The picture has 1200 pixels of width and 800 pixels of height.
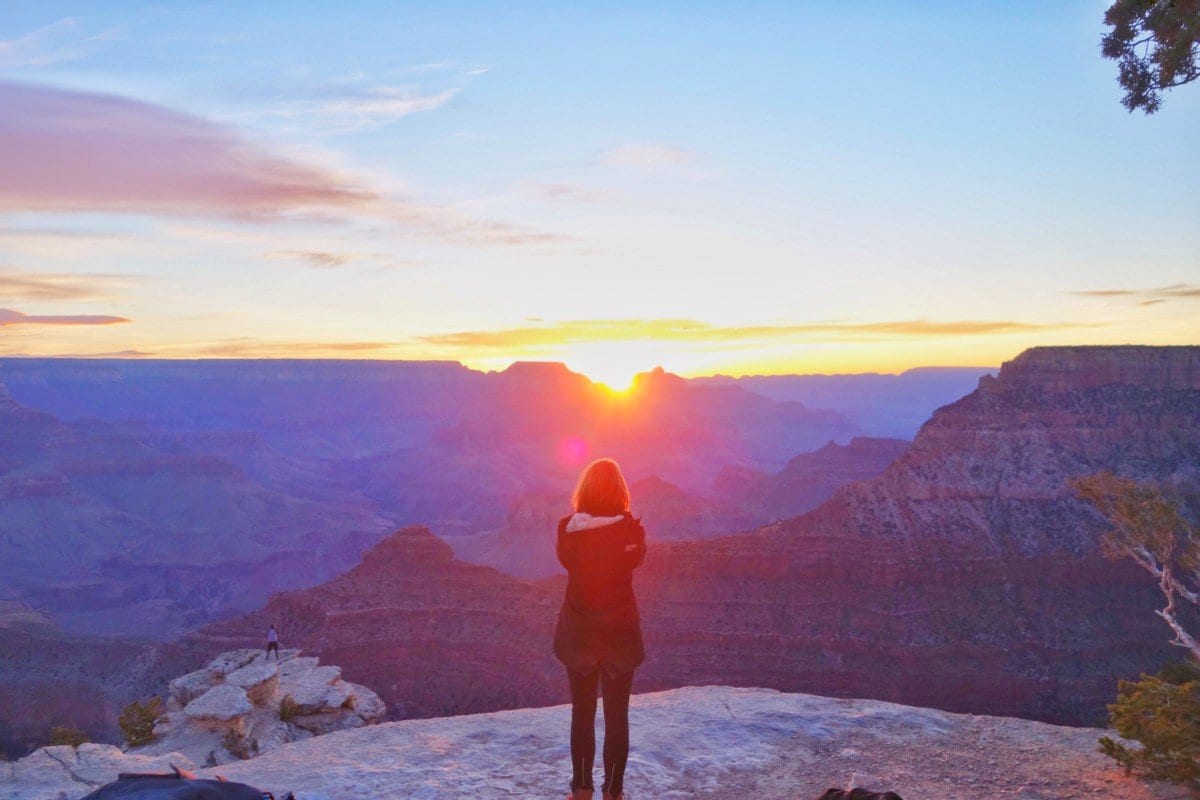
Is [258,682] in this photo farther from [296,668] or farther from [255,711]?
[296,668]

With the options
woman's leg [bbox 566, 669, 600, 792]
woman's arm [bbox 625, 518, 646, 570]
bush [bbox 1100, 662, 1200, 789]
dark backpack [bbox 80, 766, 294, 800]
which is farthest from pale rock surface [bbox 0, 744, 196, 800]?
bush [bbox 1100, 662, 1200, 789]

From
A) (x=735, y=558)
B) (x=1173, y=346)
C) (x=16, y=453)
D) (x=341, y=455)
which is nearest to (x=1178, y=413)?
(x=1173, y=346)

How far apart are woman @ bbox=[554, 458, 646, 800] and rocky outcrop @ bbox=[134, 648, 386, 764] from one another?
970 cm

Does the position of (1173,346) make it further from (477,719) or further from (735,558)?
(477,719)

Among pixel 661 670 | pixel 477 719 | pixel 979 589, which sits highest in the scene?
pixel 477 719

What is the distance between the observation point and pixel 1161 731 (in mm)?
7383

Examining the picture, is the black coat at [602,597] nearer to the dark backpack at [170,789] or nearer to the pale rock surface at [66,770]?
the dark backpack at [170,789]

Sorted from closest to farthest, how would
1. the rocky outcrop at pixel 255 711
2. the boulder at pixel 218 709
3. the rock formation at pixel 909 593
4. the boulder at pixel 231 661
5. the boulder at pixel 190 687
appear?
the rocky outcrop at pixel 255 711, the boulder at pixel 218 709, the boulder at pixel 190 687, the boulder at pixel 231 661, the rock formation at pixel 909 593

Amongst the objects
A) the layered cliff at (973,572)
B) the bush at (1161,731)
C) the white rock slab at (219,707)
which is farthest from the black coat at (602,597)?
the layered cliff at (973,572)

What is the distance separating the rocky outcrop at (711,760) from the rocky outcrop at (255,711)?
603cm

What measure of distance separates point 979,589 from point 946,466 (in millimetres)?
8209

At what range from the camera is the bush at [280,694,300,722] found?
16438 millimetres

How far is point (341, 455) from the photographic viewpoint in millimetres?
169500

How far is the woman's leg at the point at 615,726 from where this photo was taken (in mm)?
6156
